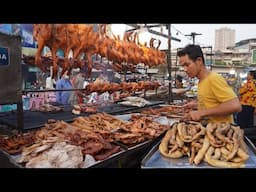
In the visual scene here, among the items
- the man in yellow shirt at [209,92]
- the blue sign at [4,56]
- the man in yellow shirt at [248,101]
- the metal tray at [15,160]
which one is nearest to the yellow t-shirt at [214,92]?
the man in yellow shirt at [209,92]

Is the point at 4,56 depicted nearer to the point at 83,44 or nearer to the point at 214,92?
the point at 83,44

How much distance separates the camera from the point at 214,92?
2459 mm

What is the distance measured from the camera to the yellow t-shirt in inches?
94.7

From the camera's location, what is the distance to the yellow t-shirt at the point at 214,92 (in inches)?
94.7

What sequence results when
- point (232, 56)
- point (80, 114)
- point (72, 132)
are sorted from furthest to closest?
1. point (232, 56)
2. point (80, 114)
3. point (72, 132)

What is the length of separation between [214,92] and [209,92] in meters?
0.07

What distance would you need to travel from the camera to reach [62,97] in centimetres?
571

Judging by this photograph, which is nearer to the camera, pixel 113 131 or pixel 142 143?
pixel 142 143

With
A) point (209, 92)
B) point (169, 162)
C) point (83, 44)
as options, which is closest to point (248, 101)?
point (209, 92)

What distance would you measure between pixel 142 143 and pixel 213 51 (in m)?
4.25

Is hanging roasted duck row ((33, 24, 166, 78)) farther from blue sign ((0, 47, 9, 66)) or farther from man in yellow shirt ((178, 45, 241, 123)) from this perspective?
man in yellow shirt ((178, 45, 241, 123))

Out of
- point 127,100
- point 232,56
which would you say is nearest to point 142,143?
point 127,100

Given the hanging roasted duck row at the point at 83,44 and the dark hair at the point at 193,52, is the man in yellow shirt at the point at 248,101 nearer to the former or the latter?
the hanging roasted duck row at the point at 83,44
